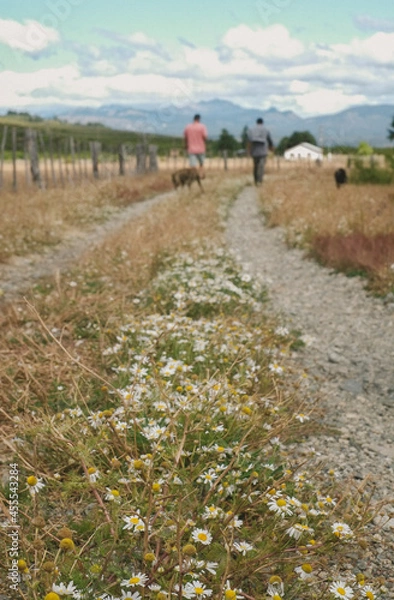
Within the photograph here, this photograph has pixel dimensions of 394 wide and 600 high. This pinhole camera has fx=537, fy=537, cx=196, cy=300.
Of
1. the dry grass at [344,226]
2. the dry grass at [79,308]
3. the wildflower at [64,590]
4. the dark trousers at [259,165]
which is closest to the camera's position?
the wildflower at [64,590]

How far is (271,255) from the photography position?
37.6ft

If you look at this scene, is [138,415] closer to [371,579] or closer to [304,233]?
[371,579]

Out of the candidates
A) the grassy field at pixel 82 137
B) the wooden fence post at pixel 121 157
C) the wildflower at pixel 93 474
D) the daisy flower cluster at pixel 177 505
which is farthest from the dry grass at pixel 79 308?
the wooden fence post at pixel 121 157

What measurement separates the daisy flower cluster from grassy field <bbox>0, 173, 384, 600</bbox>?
0.03 ft

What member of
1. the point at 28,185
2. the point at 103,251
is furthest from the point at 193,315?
the point at 28,185

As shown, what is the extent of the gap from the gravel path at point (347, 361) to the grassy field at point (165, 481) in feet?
0.66

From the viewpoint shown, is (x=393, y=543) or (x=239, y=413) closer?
(x=393, y=543)

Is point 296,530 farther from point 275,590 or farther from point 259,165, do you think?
point 259,165

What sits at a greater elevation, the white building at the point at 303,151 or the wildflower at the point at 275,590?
the white building at the point at 303,151

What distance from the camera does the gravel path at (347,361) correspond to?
3.46m

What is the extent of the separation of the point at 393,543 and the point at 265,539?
814 millimetres

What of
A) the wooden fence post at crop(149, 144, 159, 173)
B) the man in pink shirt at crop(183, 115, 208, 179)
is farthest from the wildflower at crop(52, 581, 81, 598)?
the wooden fence post at crop(149, 144, 159, 173)

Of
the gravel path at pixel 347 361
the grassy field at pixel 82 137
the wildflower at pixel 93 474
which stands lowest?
the gravel path at pixel 347 361

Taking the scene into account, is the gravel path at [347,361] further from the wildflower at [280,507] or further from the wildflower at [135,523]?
the wildflower at [135,523]
